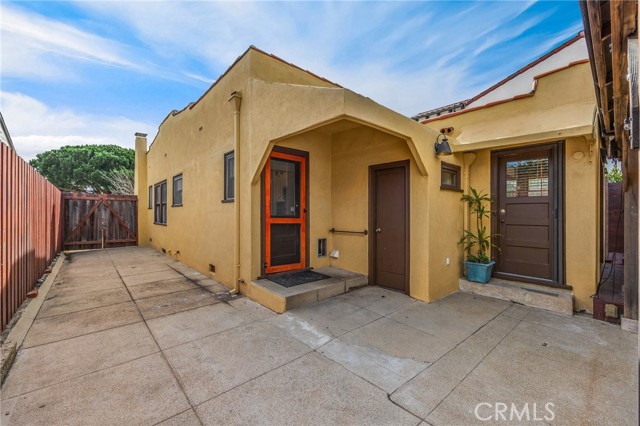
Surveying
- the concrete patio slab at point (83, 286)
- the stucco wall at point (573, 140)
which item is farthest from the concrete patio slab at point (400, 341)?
the concrete patio slab at point (83, 286)

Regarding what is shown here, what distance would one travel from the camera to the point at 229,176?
5.01 m

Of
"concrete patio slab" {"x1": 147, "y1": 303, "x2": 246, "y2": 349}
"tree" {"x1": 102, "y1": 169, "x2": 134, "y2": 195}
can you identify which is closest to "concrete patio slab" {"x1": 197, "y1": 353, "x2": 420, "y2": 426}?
"concrete patio slab" {"x1": 147, "y1": 303, "x2": 246, "y2": 349}

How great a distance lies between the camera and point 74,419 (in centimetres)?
176

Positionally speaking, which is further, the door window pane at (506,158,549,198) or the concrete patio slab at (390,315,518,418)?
the door window pane at (506,158,549,198)

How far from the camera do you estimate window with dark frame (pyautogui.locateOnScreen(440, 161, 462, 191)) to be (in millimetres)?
4524

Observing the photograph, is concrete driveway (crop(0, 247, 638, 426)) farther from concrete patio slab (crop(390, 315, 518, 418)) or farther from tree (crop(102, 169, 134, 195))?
tree (crop(102, 169, 134, 195))

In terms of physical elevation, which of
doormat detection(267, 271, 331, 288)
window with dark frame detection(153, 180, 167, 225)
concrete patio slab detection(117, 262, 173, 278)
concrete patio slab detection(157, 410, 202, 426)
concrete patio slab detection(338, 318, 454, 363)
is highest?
window with dark frame detection(153, 180, 167, 225)

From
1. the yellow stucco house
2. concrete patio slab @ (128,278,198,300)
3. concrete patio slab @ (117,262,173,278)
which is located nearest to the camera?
the yellow stucco house

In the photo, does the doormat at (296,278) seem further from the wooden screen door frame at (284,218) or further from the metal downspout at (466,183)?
the metal downspout at (466,183)

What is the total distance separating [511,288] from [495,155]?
226 cm

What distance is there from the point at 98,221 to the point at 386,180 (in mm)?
11110

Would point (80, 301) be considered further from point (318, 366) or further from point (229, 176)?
point (318, 366)

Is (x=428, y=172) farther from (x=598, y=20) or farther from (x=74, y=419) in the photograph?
(x=74, y=419)

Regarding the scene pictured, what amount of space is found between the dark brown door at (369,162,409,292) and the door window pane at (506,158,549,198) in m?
1.84
